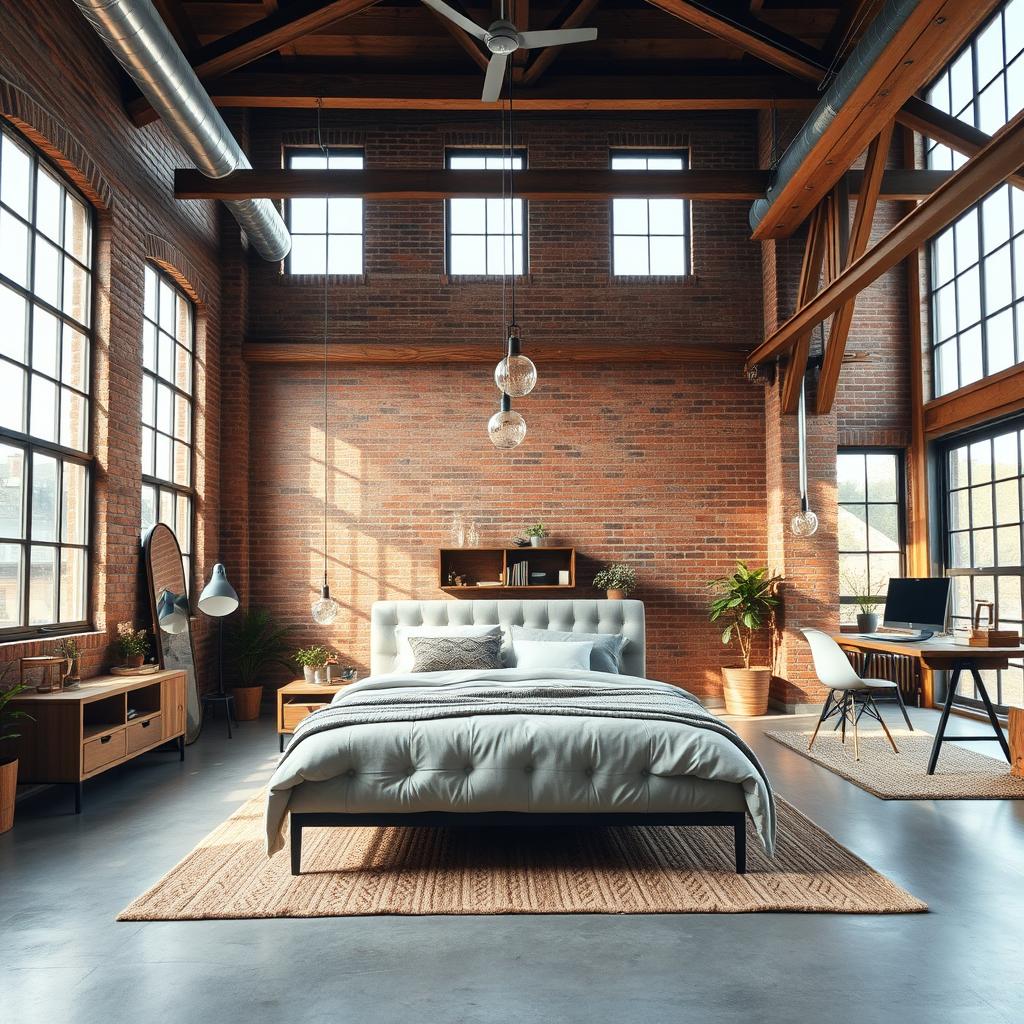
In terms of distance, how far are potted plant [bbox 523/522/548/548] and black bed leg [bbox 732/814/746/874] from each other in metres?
4.75

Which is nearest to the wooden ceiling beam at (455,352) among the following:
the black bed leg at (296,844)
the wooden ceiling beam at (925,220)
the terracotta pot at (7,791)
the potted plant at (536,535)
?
the wooden ceiling beam at (925,220)

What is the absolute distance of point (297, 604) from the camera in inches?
344

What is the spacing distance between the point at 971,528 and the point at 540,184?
4.98 m

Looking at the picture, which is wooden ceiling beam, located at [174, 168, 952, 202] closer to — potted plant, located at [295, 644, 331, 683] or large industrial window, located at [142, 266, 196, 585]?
large industrial window, located at [142, 266, 196, 585]

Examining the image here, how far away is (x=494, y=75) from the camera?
194 inches

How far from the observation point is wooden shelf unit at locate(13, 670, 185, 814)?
4.95 meters

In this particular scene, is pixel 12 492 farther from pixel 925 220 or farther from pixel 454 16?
pixel 925 220

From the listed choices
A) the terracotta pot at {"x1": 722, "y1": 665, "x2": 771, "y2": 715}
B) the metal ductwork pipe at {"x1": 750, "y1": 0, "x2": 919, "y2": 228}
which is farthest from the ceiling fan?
the terracotta pot at {"x1": 722, "y1": 665, "x2": 771, "y2": 715}

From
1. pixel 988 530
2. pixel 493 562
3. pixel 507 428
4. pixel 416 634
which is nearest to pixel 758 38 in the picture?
pixel 507 428

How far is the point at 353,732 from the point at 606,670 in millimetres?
2724

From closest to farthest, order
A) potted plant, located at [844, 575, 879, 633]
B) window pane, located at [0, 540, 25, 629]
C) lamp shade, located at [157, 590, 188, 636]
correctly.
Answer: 1. window pane, located at [0, 540, 25, 629]
2. lamp shade, located at [157, 590, 188, 636]
3. potted plant, located at [844, 575, 879, 633]

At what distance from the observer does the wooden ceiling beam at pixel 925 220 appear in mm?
4707

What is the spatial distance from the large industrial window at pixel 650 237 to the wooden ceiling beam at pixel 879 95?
1.44 metres

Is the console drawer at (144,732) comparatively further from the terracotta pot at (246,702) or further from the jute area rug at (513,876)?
the terracotta pot at (246,702)
